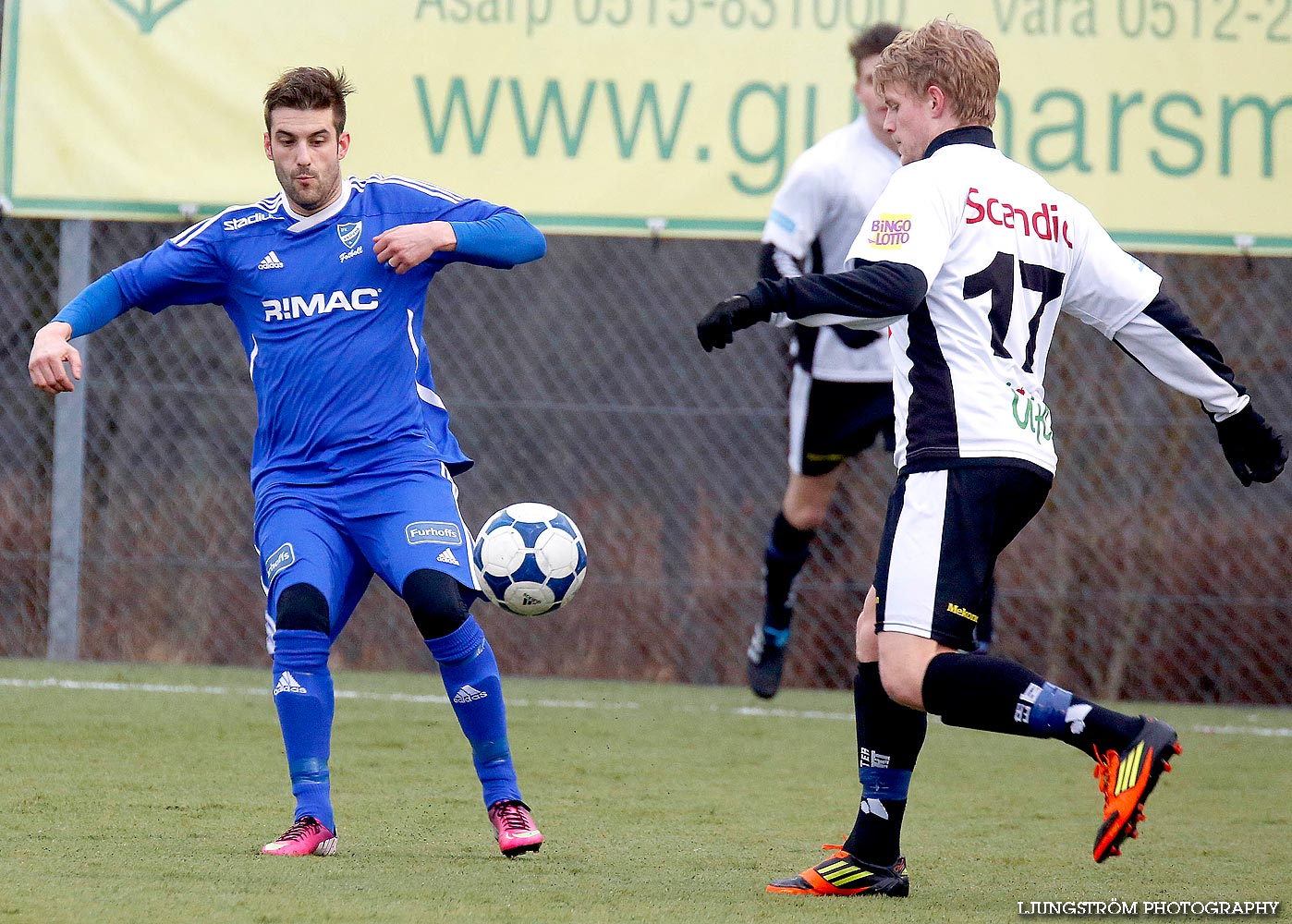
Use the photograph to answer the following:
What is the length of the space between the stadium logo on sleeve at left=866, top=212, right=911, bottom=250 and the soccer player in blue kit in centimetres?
105

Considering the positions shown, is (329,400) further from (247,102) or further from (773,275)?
(247,102)

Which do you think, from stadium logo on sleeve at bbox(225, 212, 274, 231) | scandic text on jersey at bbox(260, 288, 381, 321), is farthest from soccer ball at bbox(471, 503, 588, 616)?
stadium logo on sleeve at bbox(225, 212, 274, 231)

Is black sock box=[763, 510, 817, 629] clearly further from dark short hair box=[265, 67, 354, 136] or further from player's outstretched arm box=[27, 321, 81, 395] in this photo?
player's outstretched arm box=[27, 321, 81, 395]

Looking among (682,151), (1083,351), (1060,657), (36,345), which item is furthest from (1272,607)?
(36,345)

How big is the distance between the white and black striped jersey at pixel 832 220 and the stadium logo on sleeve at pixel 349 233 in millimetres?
2160

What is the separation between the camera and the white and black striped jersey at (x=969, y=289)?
313 cm

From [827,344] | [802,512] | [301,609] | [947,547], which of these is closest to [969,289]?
[947,547]

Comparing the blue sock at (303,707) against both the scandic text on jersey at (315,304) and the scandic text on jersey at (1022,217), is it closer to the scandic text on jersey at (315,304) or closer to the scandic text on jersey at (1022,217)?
the scandic text on jersey at (315,304)

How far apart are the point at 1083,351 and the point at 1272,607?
150 cm

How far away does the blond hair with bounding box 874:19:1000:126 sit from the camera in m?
3.31

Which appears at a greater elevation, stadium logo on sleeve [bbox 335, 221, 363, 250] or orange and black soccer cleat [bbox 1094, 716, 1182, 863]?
stadium logo on sleeve [bbox 335, 221, 363, 250]

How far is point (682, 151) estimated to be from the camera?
7016 millimetres

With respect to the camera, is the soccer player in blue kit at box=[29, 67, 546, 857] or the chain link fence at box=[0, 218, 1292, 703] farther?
the chain link fence at box=[0, 218, 1292, 703]

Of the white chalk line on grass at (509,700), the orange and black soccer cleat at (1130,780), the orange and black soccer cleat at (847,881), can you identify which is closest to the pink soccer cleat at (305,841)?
the orange and black soccer cleat at (847,881)
